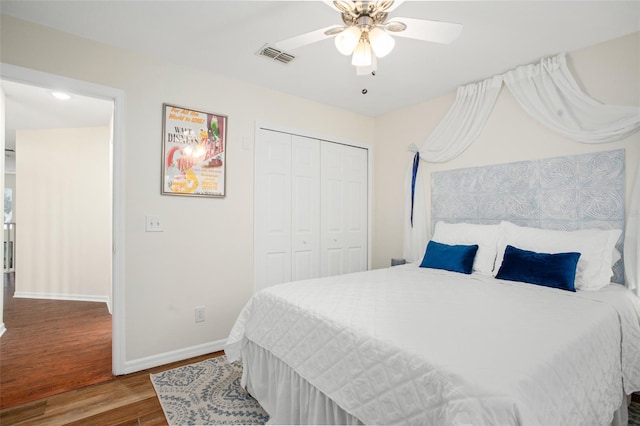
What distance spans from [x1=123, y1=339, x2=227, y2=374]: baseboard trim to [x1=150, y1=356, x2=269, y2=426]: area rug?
164 millimetres

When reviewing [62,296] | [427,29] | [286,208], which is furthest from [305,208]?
[62,296]

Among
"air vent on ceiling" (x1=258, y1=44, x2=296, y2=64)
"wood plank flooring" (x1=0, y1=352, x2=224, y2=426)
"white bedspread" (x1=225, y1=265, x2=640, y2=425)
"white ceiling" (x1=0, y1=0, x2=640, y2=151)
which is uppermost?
"white ceiling" (x1=0, y1=0, x2=640, y2=151)

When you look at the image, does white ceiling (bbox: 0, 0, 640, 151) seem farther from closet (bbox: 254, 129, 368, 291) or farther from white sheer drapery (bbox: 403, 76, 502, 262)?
closet (bbox: 254, 129, 368, 291)

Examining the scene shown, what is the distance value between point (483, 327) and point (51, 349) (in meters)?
3.55

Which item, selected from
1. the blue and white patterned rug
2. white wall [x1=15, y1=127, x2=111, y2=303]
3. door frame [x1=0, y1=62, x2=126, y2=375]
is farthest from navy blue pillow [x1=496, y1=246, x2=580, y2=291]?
white wall [x1=15, y1=127, x2=111, y2=303]

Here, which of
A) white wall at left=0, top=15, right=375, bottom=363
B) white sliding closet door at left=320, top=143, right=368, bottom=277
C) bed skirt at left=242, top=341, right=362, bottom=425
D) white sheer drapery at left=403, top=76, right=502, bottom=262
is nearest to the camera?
bed skirt at left=242, top=341, right=362, bottom=425

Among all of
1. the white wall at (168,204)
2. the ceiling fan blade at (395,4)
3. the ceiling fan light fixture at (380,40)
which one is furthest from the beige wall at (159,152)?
the ceiling fan blade at (395,4)

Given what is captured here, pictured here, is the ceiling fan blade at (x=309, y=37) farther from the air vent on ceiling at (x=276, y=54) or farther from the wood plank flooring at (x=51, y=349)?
the wood plank flooring at (x=51, y=349)

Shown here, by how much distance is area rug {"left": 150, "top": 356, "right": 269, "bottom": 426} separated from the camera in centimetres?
183

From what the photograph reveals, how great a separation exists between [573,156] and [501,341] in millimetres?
2032

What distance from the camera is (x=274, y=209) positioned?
322 cm

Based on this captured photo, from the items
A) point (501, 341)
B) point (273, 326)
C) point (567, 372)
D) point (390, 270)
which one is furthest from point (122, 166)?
point (567, 372)

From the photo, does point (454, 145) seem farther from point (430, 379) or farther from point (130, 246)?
point (130, 246)

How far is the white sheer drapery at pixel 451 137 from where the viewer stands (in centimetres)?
296
